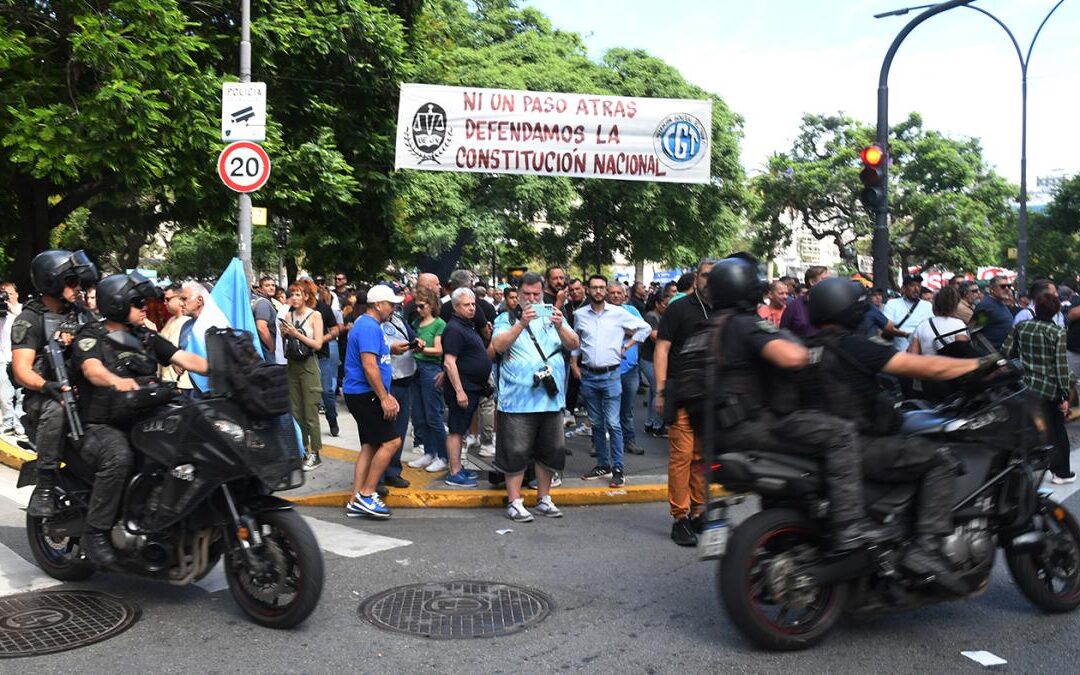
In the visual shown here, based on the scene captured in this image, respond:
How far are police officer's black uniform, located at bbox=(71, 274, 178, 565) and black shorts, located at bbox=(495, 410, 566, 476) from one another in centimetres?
241

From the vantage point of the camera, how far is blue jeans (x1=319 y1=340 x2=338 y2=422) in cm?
987

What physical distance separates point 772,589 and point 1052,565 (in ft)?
5.24

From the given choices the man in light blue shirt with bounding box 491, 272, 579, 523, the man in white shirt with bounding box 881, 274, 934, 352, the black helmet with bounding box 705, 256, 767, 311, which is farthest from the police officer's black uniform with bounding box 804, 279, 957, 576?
the man in white shirt with bounding box 881, 274, 934, 352

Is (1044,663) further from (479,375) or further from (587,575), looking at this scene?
(479,375)

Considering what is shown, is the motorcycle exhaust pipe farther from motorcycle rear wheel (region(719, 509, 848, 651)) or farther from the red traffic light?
the red traffic light

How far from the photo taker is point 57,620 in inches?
180

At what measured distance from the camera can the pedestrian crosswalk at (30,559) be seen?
203 inches

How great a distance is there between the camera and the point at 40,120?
1294 centimetres

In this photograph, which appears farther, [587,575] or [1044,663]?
[587,575]

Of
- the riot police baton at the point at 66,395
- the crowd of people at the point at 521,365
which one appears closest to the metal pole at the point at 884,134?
the crowd of people at the point at 521,365

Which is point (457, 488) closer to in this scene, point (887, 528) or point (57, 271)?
point (57, 271)

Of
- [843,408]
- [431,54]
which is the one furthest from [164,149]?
[843,408]

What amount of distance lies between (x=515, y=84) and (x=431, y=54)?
19.2 feet

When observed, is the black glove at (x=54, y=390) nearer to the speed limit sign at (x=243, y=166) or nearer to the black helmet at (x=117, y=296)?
the black helmet at (x=117, y=296)
